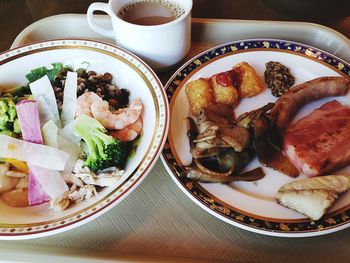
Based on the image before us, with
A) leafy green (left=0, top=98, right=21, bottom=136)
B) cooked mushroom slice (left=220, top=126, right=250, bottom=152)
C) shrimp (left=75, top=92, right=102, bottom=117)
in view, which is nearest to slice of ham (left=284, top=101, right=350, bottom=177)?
cooked mushroom slice (left=220, top=126, right=250, bottom=152)

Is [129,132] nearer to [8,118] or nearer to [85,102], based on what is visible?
[85,102]

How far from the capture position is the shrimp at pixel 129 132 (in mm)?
1189

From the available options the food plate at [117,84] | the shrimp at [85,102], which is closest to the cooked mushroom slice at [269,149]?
the food plate at [117,84]

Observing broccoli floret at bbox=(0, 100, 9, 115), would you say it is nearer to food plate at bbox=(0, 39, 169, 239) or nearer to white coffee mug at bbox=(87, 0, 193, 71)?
food plate at bbox=(0, 39, 169, 239)

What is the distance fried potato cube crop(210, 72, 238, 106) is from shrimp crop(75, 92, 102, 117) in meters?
0.42

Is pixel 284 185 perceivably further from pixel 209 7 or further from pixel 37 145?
pixel 209 7

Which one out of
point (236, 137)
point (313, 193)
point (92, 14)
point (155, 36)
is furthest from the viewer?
point (92, 14)

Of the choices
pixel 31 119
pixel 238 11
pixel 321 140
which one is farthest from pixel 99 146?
pixel 238 11

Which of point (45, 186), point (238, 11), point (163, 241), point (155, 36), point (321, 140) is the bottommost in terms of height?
point (163, 241)

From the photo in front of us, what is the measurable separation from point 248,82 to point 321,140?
34 centimetres

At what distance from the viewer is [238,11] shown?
6.91ft

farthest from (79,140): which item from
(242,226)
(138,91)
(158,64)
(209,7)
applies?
(209,7)

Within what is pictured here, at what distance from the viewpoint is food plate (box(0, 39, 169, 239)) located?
0.97 metres

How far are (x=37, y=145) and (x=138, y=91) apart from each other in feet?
1.24
